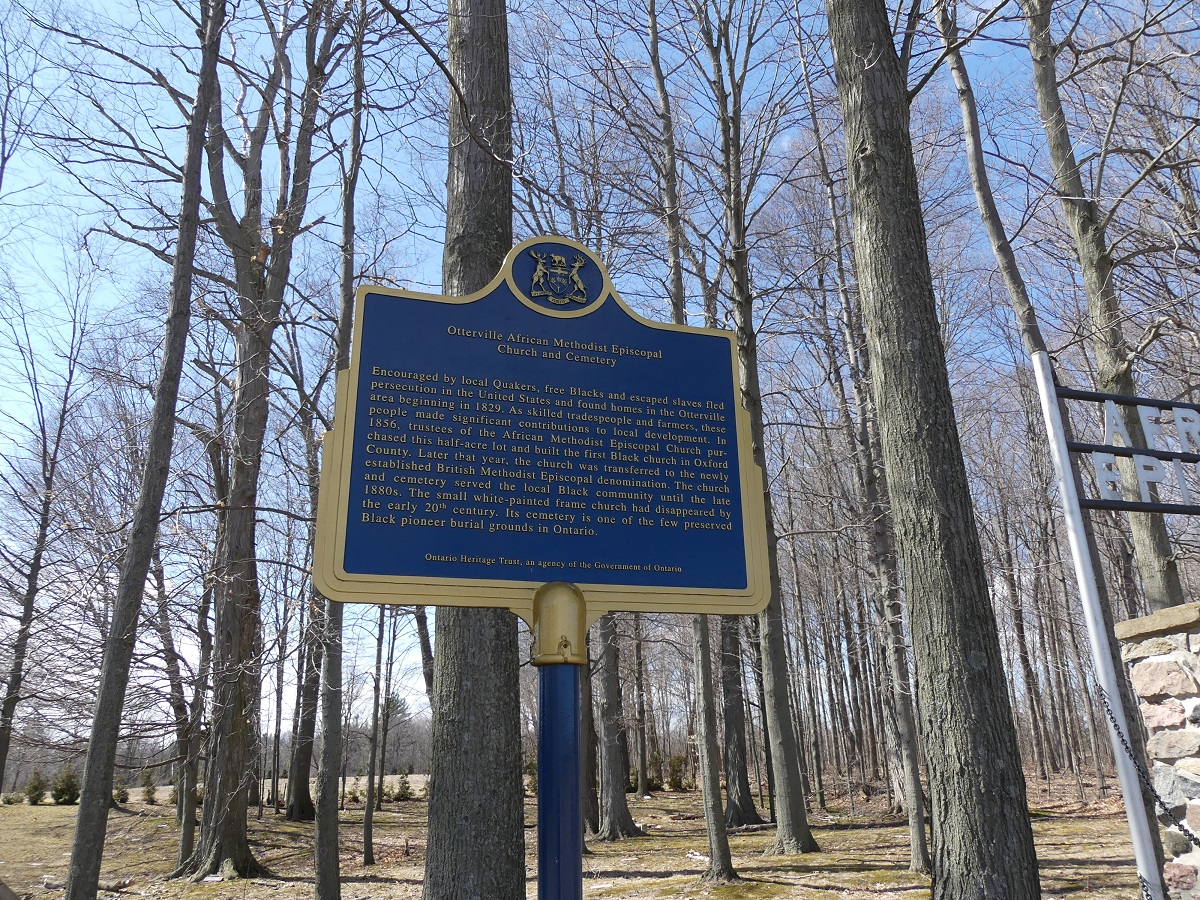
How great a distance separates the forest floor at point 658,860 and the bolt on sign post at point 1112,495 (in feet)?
18.3

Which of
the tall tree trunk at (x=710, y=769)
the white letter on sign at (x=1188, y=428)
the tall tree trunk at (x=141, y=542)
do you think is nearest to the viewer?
the white letter on sign at (x=1188, y=428)

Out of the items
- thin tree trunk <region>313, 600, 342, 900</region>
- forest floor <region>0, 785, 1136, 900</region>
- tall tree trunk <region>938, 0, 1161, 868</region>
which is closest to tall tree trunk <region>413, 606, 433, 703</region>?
forest floor <region>0, 785, 1136, 900</region>

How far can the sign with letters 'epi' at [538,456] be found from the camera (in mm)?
3250

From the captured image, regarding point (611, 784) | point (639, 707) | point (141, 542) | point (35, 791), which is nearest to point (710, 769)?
point (611, 784)

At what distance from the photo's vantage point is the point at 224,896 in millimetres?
10773

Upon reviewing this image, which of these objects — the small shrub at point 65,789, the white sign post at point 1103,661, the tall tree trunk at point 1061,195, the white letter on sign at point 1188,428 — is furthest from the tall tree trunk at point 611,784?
the small shrub at point 65,789

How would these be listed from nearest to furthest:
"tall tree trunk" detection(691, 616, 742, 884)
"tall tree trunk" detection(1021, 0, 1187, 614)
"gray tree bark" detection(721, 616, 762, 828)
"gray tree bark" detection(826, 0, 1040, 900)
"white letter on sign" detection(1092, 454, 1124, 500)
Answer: "gray tree bark" detection(826, 0, 1040, 900) → "white letter on sign" detection(1092, 454, 1124, 500) → "tall tree trunk" detection(1021, 0, 1187, 614) → "tall tree trunk" detection(691, 616, 742, 884) → "gray tree bark" detection(721, 616, 762, 828)

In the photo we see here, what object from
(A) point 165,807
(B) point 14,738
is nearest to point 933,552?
(B) point 14,738

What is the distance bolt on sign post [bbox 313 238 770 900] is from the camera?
10.4 ft

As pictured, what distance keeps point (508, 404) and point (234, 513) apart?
9.08 meters

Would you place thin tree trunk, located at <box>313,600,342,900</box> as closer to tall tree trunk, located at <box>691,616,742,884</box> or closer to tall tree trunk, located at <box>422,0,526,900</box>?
tall tree trunk, located at <box>422,0,526,900</box>

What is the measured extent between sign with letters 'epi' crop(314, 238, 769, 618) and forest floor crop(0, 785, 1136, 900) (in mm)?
6957

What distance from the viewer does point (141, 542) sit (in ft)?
17.8

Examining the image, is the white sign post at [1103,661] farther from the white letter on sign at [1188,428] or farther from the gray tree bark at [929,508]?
the white letter on sign at [1188,428]
